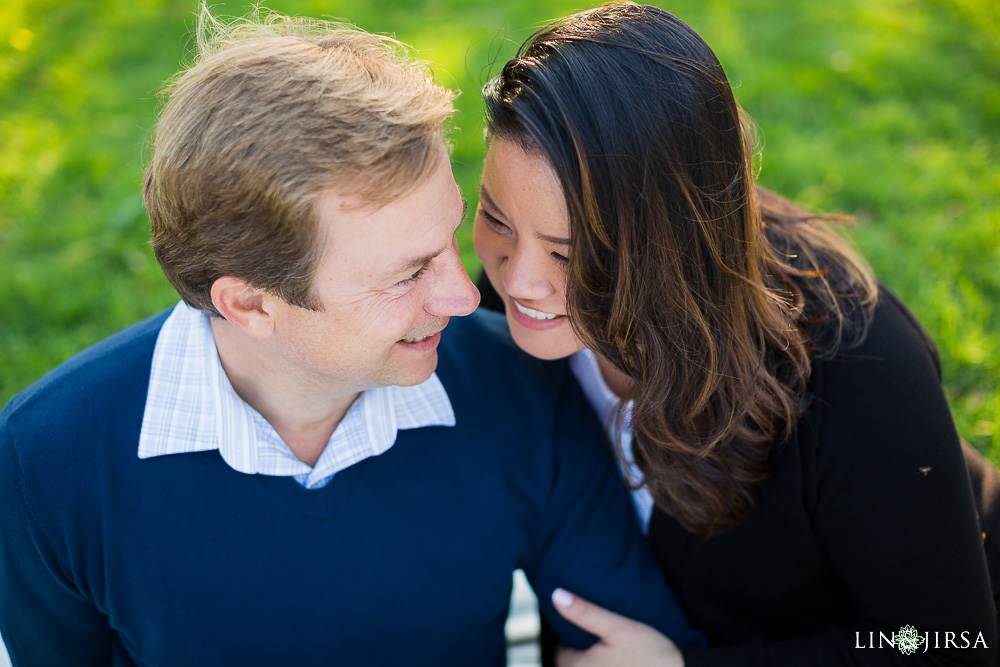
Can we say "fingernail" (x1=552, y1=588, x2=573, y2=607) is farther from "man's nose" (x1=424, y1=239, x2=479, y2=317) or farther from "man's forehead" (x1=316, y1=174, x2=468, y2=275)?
"man's forehead" (x1=316, y1=174, x2=468, y2=275)

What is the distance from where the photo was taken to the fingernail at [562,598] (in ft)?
7.07

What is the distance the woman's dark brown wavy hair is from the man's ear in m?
0.70

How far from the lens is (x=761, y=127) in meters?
4.51

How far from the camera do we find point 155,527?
1835mm

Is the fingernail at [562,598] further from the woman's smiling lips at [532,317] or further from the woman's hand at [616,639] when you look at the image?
the woman's smiling lips at [532,317]

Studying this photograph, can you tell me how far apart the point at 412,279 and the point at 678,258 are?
623mm

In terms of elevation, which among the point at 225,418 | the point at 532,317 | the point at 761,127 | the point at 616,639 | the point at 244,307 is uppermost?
the point at 244,307

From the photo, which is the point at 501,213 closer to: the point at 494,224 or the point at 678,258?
the point at 494,224

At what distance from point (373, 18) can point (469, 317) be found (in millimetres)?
4165

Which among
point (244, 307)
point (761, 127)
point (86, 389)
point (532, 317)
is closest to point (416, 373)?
point (532, 317)

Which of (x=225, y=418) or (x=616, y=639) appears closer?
(x=225, y=418)

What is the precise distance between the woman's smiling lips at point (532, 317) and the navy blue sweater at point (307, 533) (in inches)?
9.8

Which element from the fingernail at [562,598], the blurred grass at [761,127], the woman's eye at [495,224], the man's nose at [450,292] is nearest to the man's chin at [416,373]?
the man's nose at [450,292]

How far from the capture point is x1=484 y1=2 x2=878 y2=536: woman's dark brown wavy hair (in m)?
1.66
